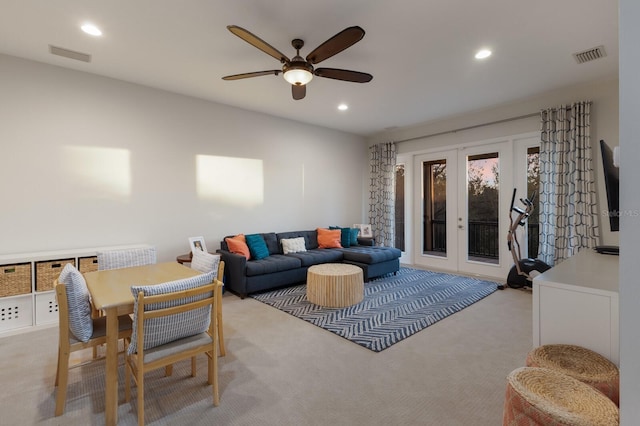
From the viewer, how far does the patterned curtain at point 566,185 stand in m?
4.14

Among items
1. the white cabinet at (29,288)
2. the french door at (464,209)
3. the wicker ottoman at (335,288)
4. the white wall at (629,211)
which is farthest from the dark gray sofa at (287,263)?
the white wall at (629,211)

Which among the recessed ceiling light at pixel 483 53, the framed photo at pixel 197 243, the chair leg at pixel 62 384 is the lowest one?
the chair leg at pixel 62 384

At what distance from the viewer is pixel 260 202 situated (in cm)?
544

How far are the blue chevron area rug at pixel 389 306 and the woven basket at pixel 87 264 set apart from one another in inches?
76.9

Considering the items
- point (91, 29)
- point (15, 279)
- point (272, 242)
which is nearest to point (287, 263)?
point (272, 242)

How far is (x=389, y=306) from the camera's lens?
379 centimetres

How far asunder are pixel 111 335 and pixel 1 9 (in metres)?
2.91

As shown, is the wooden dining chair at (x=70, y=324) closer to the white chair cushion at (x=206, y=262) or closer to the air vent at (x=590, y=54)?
the white chair cushion at (x=206, y=262)

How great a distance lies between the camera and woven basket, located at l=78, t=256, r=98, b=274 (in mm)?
3383

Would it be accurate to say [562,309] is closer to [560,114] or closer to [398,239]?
[560,114]

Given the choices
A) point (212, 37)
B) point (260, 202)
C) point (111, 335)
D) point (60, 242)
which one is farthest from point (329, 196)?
point (111, 335)

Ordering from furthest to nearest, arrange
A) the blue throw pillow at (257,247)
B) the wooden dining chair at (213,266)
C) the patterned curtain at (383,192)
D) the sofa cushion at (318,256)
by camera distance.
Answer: the patterned curtain at (383,192) < the sofa cushion at (318,256) < the blue throw pillow at (257,247) < the wooden dining chair at (213,266)

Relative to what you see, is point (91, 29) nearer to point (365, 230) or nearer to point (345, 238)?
point (345, 238)

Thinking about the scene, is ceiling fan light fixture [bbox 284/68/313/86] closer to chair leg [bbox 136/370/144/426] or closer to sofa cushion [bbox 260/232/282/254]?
chair leg [bbox 136/370/144/426]
